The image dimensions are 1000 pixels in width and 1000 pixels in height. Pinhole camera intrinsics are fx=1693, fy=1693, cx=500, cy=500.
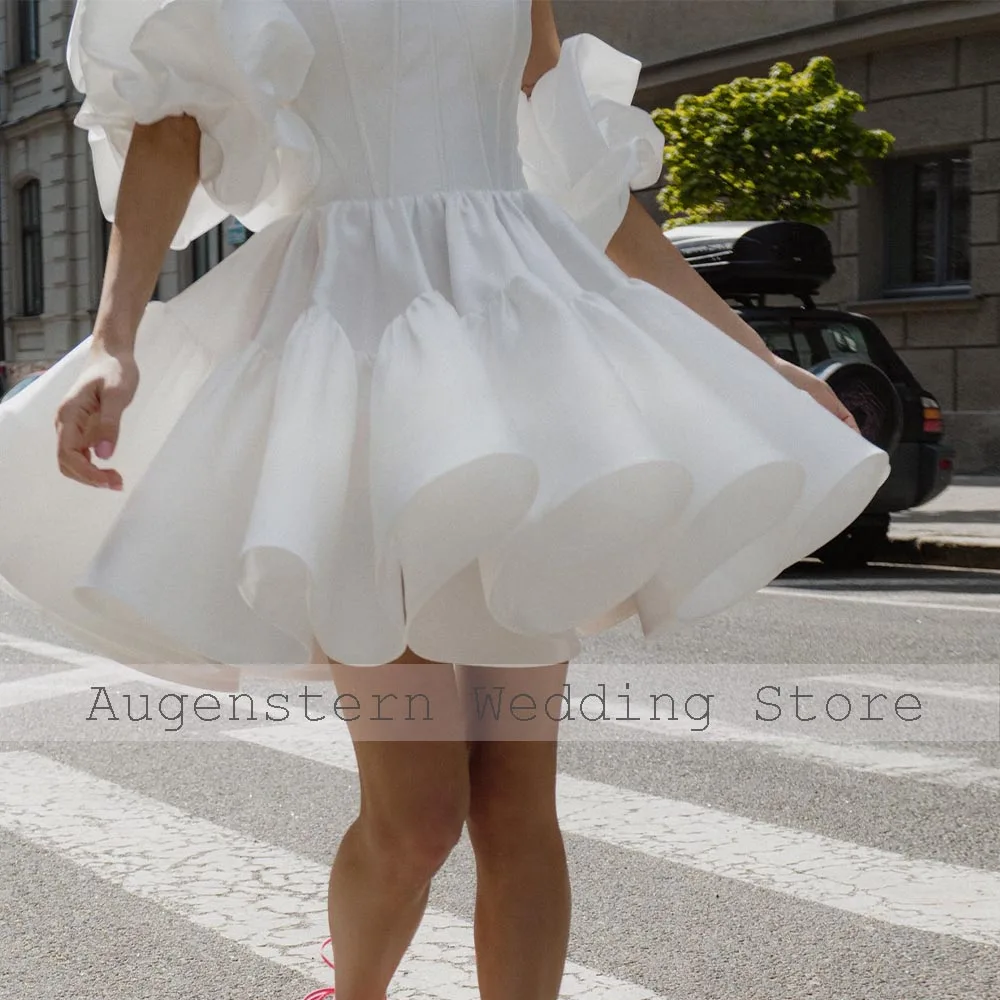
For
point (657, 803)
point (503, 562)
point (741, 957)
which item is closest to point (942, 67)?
point (657, 803)

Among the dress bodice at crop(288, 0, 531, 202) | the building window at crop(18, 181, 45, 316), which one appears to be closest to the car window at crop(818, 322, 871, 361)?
the dress bodice at crop(288, 0, 531, 202)

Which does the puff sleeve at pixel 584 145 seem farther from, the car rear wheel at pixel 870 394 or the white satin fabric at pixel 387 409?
the car rear wheel at pixel 870 394

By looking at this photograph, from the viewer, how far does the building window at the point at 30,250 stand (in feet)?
98.8

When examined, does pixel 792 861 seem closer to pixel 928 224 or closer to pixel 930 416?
pixel 930 416

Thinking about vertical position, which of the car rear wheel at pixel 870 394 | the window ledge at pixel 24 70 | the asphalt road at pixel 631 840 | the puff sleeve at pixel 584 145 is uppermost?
the window ledge at pixel 24 70

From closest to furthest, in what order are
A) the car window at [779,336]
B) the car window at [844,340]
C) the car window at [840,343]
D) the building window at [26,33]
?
the car window at [779,336]
the car window at [840,343]
the car window at [844,340]
the building window at [26,33]

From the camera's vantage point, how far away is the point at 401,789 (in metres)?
2.13

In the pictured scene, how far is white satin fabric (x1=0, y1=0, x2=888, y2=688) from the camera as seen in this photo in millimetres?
1839

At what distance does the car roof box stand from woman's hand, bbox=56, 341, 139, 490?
28.0 feet

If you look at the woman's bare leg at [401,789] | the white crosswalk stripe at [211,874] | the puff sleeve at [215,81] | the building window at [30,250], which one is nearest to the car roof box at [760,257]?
the white crosswalk stripe at [211,874]

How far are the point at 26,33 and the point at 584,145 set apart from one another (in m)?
30.2

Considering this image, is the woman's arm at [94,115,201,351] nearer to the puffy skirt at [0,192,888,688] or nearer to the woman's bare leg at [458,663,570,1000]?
the puffy skirt at [0,192,888,688]

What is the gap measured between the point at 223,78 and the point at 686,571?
0.83 m

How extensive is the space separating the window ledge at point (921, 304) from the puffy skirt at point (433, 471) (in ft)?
47.0
